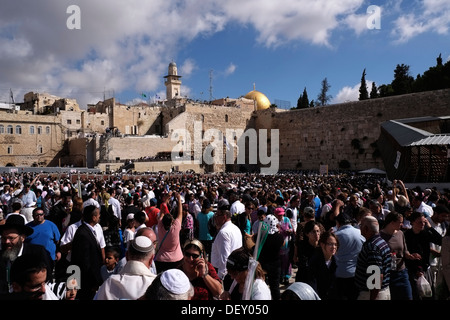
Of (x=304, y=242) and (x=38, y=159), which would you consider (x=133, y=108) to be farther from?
(x=304, y=242)

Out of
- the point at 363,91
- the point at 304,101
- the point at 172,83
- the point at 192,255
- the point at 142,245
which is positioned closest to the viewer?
the point at 142,245

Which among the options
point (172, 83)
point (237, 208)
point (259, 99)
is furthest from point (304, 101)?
point (237, 208)

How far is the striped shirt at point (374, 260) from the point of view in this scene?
2.88 meters

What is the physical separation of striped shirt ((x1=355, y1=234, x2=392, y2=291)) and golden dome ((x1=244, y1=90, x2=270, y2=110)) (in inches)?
1676

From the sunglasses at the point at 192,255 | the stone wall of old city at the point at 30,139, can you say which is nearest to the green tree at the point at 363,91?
the stone wall of old city at the point at 30,139

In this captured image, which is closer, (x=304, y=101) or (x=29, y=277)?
(x=29, y=277)

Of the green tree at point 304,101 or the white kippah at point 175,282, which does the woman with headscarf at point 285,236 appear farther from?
the green tree at point 304,101

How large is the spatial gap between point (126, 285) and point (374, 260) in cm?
202

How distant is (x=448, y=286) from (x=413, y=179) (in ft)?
33.2

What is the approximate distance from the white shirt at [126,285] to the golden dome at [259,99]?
142ft

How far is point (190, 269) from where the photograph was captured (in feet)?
8.55

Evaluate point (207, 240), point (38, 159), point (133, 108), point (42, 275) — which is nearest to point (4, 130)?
point (38, 159)

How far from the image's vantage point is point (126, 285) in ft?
7.23

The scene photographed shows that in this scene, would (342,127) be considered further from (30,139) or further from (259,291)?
(30,139)
